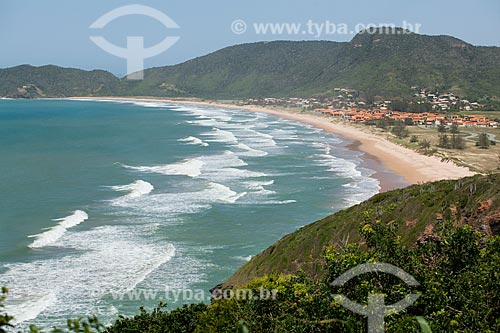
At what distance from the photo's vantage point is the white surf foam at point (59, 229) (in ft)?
90.9

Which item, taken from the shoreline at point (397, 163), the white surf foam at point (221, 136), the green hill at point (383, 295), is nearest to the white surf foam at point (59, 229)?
the green hill at point (383, 295)

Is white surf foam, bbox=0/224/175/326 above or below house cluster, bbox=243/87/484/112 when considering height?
below

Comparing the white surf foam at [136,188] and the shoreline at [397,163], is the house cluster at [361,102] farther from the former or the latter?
the white surf foam at [136,188]

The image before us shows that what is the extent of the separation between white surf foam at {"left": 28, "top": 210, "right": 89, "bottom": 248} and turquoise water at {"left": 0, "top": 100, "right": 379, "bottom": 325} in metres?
0.08

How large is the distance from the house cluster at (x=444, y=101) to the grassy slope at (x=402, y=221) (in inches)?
4086

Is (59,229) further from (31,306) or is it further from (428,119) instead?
(428,119)

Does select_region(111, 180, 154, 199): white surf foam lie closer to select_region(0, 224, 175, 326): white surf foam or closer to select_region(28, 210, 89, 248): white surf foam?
select_region(28, 210, 89, 248): white surf foam

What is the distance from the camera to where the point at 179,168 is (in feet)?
165

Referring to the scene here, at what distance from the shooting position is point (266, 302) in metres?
10.8

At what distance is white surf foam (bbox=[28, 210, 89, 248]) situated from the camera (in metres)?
27.7

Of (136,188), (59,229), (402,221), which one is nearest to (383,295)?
(402,221)

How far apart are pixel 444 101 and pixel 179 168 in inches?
3852

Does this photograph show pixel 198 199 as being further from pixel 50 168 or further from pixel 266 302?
pixel 266 302

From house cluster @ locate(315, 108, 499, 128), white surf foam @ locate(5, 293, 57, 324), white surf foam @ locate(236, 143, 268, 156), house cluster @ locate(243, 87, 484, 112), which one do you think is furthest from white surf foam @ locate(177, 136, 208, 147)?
house cluster @ locate(243, 87, 484, 112)
